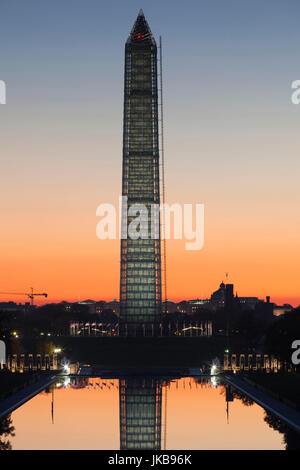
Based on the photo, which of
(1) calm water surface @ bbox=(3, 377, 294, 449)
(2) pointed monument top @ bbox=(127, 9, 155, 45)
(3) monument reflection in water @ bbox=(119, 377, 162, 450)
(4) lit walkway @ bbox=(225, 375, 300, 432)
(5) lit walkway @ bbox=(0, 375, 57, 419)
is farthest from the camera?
(2) pointed monument top @ bbox=(127, 9, 155, 45)

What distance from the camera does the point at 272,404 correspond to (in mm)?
52094

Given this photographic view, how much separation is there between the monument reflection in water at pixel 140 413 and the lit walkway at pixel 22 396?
6.50 metres

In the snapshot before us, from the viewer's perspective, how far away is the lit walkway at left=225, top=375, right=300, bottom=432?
4423cm

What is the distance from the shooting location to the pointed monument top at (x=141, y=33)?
174875 millimetres

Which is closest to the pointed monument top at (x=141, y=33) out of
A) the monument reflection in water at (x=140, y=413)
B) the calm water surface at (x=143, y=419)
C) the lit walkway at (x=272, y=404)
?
the monument reflection in water at (x=140, y=413)

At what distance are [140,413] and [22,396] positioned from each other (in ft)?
34.1

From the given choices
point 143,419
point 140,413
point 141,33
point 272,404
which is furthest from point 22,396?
point 141,33

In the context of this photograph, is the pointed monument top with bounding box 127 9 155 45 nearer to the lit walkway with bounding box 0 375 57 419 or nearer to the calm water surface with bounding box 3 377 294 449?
the lit walkway with bounding box 0 375 57 419

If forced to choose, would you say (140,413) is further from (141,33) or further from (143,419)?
(141,33)

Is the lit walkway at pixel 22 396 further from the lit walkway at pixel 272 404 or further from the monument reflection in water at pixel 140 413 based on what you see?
the lit walkway at pixel 272 404

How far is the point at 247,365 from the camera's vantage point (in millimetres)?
89875

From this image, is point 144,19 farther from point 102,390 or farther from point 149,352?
point 102,390

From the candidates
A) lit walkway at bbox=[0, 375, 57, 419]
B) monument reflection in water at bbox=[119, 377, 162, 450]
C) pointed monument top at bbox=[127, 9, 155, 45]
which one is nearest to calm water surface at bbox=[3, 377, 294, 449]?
monument reflection in water at bbox=[119, 377, 162, 450]
